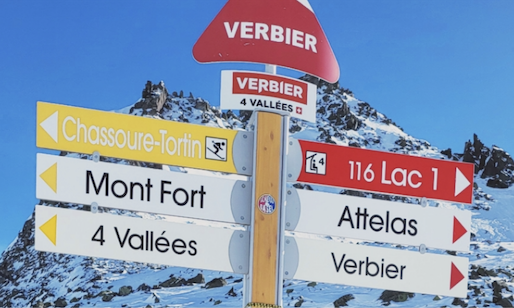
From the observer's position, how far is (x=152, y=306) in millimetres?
79500

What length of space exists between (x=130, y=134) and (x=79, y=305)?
91565 millimetres

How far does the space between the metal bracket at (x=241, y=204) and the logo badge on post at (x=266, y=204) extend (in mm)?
83

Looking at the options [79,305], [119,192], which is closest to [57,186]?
[119,192]

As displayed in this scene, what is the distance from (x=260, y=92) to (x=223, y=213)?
2.77 feet

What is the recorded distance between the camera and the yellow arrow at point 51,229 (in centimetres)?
453

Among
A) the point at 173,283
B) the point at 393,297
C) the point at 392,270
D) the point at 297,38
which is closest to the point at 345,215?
the point at 392,270

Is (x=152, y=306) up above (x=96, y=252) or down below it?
below

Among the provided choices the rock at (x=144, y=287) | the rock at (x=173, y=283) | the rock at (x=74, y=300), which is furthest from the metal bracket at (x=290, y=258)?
the rock at (x=74, y=300)

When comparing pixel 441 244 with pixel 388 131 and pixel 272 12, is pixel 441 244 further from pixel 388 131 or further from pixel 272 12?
pixel 388 131

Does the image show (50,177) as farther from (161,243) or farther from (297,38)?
(297,38)

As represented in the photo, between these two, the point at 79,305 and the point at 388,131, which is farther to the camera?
the point at 388,131

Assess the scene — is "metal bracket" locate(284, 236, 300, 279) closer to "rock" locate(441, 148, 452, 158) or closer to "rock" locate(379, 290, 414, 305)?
"rock" locate(379, 290, 414, 305)

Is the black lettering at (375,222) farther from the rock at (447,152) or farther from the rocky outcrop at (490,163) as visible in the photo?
the rock at (447,152)

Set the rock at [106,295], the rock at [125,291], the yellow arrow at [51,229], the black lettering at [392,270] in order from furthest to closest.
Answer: the rock at [106,295] → the rock at [125,291] → the black lettering at [392,270] → the yellow arrow at [51,229]
